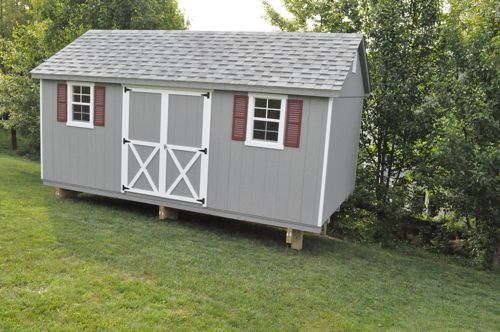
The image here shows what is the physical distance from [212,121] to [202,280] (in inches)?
132

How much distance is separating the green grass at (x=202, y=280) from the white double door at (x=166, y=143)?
794 millimetres

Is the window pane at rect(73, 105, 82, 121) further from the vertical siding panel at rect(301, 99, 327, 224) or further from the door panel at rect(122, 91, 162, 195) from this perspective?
the vertical siding panel at rect(301, 99, 327, 224)

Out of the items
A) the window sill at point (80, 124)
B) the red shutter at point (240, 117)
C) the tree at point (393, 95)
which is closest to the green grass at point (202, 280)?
the window sill at point (80, 124)

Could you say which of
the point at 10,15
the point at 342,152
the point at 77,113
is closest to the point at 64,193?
the point at 77,113

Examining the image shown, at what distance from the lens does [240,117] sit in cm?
852

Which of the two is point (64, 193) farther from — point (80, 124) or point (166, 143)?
point (166, 143)

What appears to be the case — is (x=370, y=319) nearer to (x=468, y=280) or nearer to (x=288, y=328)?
(x=288, y=328)

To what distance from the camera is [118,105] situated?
955 cm

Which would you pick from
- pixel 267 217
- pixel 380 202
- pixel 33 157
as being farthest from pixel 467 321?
pixel 33 157

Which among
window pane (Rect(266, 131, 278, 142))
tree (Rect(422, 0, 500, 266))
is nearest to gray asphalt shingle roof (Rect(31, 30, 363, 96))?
window pane (Rect(266, 131, 278, 142))

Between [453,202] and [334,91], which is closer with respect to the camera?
[334,91]

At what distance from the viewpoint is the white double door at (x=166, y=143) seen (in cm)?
892

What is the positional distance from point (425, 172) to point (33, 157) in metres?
19.2

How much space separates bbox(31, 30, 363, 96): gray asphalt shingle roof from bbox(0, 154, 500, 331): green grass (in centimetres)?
295
